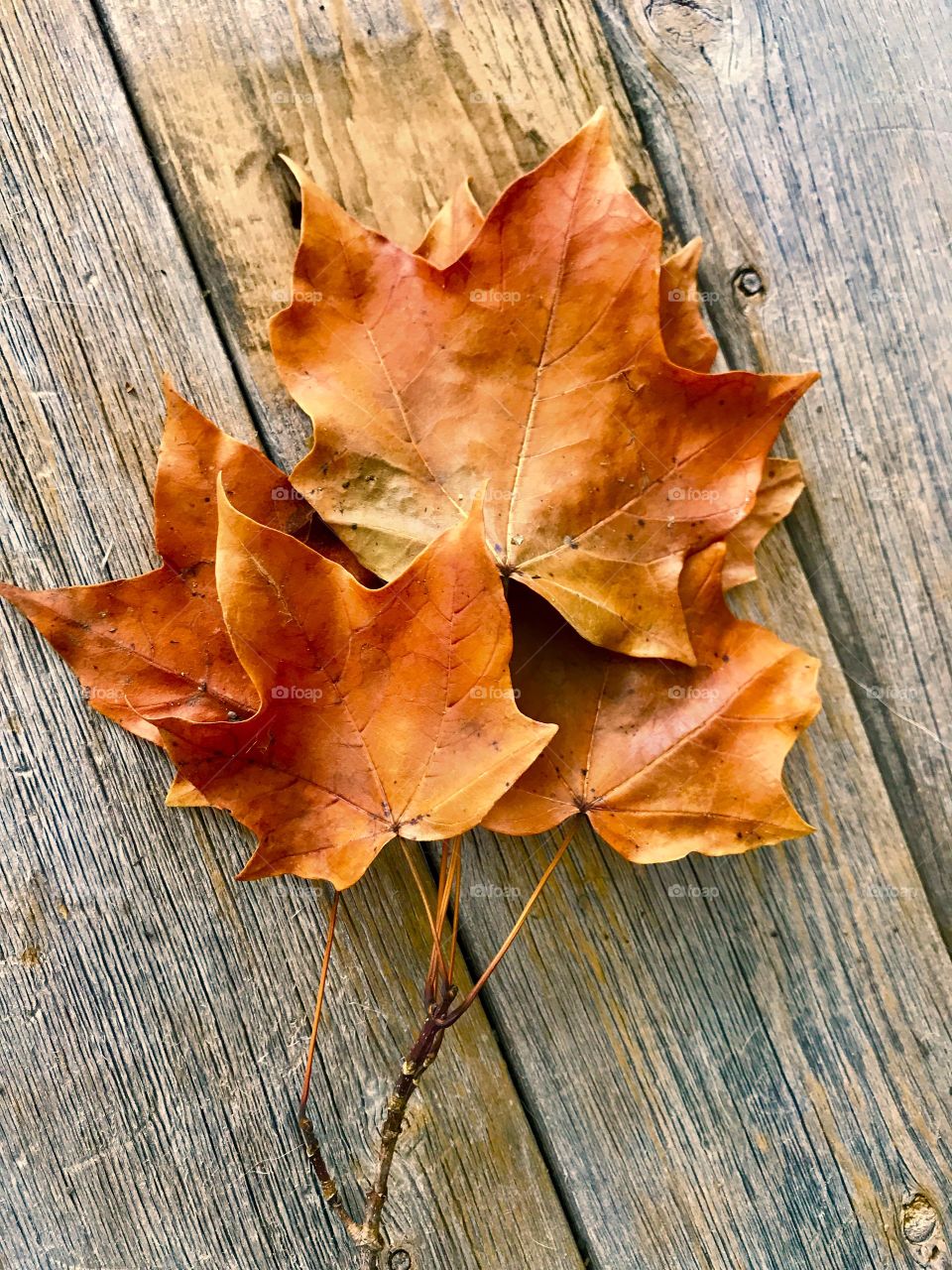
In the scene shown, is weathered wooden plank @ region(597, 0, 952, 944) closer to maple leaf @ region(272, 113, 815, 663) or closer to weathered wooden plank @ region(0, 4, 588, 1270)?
maple leaf @ region(272, 113, 815, 663)

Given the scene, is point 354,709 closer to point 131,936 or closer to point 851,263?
point 131,936

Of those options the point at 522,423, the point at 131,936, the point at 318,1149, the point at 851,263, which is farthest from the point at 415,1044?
the point at 851,263

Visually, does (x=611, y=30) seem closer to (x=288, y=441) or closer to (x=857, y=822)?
(x=288, y=441)

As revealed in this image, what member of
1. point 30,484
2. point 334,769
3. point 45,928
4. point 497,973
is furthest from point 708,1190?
point 30,484

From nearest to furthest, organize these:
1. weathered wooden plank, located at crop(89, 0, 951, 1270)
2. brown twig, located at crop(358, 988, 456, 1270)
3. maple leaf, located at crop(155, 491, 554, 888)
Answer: maple leaf, located at crop(155, 491, 554, 888), brown twig, located at crop(358, 988, 456, 1270), weathered wooden plank, located at crop(89, 0, 951, 1270)

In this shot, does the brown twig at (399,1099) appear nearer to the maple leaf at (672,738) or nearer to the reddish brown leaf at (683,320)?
the maple leaf at (672,738)

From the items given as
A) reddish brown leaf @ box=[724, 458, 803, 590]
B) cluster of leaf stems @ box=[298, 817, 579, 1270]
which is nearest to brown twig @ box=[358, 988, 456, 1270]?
cluster of leaf stems @ box=[298, 817, 579, 1270]
